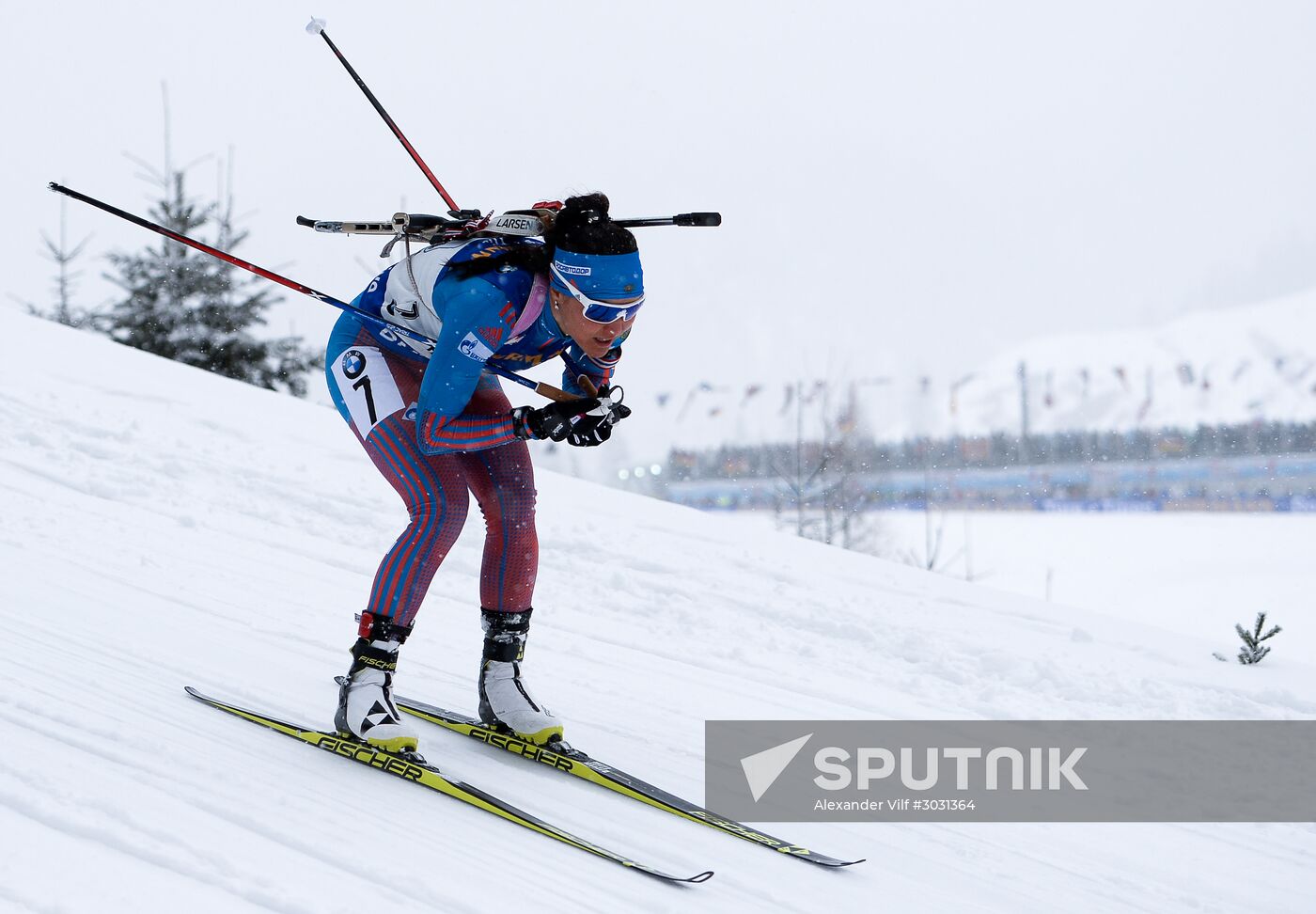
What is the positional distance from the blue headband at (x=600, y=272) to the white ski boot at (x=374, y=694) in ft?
3.47

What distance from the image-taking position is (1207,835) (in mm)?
3289

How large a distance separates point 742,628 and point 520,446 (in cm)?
221

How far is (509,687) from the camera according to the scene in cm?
319

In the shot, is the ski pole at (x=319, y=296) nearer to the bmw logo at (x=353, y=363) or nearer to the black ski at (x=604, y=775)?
the bmw logo at (x=353, y=363)

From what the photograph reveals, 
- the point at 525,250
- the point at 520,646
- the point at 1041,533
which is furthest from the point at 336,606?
the point at 1041,533

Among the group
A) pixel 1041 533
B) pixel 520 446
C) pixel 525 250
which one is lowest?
pixel 1041 533

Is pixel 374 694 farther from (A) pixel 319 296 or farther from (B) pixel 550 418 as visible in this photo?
(A) pixel 319 296

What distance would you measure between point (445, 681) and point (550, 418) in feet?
5.15

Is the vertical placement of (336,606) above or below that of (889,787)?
above

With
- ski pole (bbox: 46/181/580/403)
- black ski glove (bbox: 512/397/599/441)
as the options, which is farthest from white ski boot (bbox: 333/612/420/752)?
ski pole (bbox: 46/181/580/403)

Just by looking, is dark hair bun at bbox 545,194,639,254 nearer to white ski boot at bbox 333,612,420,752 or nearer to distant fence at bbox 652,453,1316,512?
white ski boot at bbox 333,612,420,752

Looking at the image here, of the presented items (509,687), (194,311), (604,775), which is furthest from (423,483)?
(194,311)

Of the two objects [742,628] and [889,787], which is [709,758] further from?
[742,628]

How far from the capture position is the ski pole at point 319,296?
3.03 m
